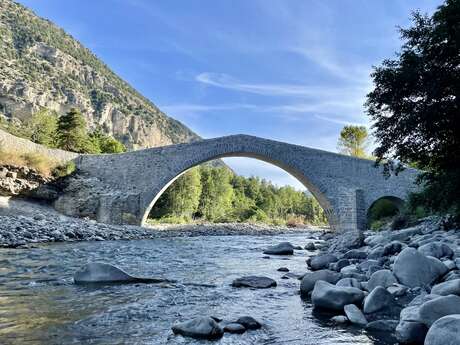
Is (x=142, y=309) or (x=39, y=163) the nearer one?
(x=142, y=309)

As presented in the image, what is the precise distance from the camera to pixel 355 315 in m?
4.13

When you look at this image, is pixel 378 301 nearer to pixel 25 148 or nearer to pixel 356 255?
pixel 356 255

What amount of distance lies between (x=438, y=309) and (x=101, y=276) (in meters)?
4.59

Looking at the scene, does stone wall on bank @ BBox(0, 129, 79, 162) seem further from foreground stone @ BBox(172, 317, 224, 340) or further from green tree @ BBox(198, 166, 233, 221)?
green tree @ BBox(198, 166, 233, 221)

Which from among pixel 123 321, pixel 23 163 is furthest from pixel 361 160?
pixel 123 321

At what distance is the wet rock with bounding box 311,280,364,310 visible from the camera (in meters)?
4.58

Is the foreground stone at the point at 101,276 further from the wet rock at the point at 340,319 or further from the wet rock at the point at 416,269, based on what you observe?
the wet rock at the point at 416,269

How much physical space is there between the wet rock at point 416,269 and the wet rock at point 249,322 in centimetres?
195

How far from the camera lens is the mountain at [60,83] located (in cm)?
7519

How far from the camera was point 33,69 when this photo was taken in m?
81.2

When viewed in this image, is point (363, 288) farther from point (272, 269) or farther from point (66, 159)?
point (66, 159)

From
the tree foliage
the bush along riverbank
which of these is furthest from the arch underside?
the bush along riverbank

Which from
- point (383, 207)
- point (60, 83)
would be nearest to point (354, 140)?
point (383, 207)

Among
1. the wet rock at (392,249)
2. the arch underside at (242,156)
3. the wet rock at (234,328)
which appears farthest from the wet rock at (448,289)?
the arch underside at (242,156)
